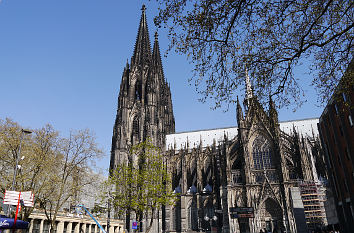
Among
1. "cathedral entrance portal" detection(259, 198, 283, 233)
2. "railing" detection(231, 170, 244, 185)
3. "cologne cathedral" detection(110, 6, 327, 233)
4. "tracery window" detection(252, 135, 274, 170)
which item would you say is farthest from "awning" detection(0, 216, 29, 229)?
"tracery window" detection(252, 135, 274, 170)

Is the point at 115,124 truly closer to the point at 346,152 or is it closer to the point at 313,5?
the point at 346,152

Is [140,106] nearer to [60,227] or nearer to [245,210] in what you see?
[60,227]

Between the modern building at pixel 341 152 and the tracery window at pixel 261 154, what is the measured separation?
13315mm

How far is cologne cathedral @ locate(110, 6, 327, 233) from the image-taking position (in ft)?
114

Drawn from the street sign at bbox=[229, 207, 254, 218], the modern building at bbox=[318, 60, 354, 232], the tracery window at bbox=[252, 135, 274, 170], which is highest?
the tracery window at bbox=[252, 135, 274, 170]

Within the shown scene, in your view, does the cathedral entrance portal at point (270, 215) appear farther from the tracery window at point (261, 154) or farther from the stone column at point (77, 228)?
the stone column at point (77, 228)

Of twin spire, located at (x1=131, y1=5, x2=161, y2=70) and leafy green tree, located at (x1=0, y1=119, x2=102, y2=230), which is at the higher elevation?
twin spire, located at (x1=131, y1=5, x2=161, y2=70)

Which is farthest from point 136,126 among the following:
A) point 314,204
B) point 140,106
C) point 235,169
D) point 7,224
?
point 7,224

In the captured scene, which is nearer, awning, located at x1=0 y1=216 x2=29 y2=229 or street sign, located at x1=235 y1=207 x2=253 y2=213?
awning, located at x1=0 y1=216 x2=29 y2=229

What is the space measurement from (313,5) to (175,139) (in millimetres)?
53892

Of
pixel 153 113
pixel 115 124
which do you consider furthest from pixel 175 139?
pixel 115 124

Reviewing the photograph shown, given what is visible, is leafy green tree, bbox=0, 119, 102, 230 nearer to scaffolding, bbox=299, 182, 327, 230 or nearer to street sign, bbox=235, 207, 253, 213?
street sign, bbox=235, 207, 253, 213

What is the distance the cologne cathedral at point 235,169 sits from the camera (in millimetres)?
34875

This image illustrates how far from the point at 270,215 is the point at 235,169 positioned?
818cm
